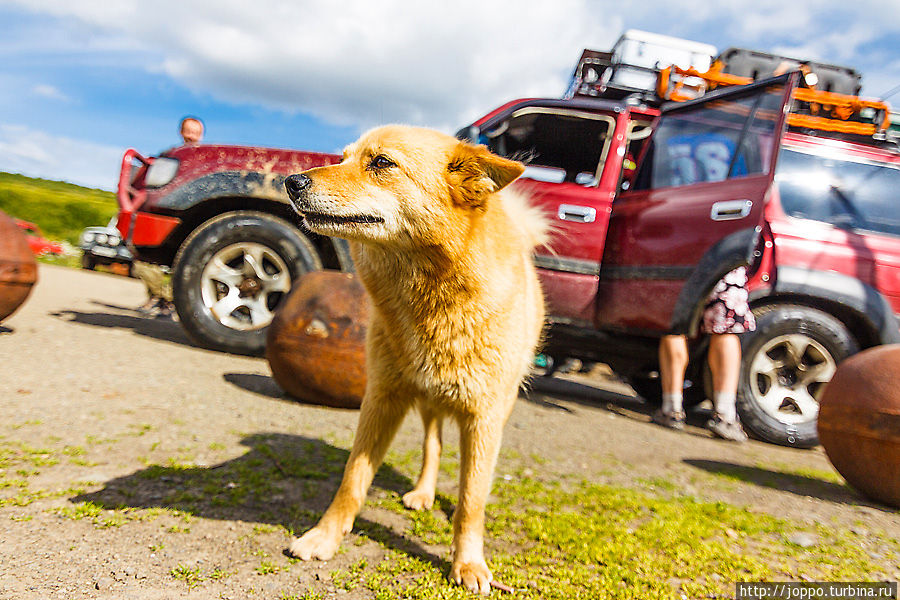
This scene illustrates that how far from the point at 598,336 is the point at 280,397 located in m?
3.10

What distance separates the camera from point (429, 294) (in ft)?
7.13

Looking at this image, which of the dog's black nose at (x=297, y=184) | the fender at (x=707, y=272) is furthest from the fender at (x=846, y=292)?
the dog's black nose at (x=297, y=184)

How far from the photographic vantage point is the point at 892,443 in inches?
122

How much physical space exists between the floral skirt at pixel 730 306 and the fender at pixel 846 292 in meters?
0.41

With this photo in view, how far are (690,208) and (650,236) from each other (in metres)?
0.42

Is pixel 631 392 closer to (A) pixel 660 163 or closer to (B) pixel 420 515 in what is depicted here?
(A) pixel 660 163

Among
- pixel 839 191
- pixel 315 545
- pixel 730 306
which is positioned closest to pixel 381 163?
pixel 315 545

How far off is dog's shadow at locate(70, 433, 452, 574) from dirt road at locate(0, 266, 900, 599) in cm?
1

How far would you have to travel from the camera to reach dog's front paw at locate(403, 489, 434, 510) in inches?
105

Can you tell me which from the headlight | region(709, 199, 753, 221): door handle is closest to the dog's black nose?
region(709, 199, 753, 221): door handle

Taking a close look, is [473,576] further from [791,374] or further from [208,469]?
[791,374]

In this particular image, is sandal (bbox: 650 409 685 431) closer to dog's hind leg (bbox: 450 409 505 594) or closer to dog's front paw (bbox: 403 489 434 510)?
dog's front paw (bbox: 403 489 434 510)

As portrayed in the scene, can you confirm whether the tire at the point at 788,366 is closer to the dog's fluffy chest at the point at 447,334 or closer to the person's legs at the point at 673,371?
the person's legs at the point at 673,371

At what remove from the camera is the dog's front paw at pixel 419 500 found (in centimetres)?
267
